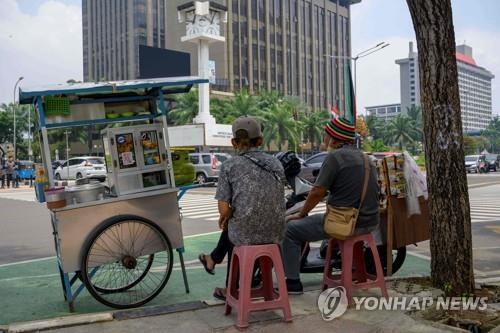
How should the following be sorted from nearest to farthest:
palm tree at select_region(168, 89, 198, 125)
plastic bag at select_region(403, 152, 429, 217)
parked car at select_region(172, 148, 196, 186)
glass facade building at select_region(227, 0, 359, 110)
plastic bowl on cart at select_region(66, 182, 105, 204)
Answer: plastic bowl on cart at select_region(66, 182, 105, 204) < parked car at select_region(172, 148, 196, 186) < plastic bag at select_region(403, 152, 429, 217) < palm tree at select_region(168, 89, 198, 125) < glass facade building at select_region(227, 0, 359, 110)

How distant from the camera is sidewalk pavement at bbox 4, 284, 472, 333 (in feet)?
13.1

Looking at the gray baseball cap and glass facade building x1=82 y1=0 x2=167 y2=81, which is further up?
glass facade building x1=82 y1=0 x2=167 y2=81

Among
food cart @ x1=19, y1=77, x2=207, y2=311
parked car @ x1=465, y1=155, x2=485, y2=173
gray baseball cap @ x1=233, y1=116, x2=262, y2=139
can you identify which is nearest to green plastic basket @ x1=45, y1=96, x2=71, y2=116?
food cart @ x1=19, y1=77, x2=207, y2=311

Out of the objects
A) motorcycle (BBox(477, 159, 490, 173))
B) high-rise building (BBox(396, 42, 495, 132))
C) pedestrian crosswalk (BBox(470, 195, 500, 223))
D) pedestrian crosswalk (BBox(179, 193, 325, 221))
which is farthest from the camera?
high-rise building (BBox(396, 42, 495, 132))

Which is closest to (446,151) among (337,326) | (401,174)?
(401,174)

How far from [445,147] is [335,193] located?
108cm

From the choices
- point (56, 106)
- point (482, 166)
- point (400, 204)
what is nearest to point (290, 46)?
point (482, 166)

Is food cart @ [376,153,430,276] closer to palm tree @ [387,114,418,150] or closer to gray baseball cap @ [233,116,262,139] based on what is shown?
gray baseball cap @ [233,116,262,139]

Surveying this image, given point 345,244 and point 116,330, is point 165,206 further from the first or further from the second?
point 345,244

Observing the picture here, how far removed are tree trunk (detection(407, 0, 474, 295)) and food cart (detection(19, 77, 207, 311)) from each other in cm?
223

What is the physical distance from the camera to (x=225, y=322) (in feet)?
13.6

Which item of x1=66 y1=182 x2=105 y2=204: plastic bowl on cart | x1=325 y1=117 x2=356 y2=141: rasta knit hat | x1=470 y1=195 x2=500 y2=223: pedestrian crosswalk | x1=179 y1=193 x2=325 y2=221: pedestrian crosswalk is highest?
x1=325 y1=117 x2=356 y2=141: rasta knit hat

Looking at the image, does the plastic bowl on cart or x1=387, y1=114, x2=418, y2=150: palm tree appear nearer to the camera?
the plastic bowl on cart

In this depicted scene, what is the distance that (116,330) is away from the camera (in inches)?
158
